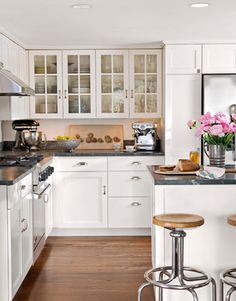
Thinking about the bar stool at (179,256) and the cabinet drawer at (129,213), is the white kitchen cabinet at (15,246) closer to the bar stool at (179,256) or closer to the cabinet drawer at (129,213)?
the bar stool at (179,256)

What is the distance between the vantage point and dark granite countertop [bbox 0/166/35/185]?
3328mm

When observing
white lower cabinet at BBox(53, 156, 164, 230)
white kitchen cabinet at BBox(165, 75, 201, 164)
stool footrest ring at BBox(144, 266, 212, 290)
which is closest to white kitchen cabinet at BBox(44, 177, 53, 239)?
white lower cabinet at BBox(53, 156, 164, 230)

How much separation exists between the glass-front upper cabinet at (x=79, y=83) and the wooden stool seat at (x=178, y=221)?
3124mm

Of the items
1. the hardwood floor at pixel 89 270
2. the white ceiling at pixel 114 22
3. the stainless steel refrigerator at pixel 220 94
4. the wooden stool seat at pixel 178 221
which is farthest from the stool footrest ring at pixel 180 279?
the stainless steel refrigerator at pixel 220 94

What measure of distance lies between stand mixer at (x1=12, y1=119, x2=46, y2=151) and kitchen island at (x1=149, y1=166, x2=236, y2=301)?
8.25 ft

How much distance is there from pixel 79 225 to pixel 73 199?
0.30 metres

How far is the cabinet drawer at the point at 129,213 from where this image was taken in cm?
566

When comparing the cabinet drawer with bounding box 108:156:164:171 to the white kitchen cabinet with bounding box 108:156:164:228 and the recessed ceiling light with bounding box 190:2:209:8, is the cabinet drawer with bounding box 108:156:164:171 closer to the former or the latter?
Answer: the white kitchen cabinet with bounding box 108:156:164:228

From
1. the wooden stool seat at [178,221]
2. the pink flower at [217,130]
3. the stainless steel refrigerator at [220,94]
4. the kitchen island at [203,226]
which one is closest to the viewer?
the wooden stool seat at [178,221]

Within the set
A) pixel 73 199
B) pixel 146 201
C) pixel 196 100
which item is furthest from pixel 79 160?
pixel 196 100

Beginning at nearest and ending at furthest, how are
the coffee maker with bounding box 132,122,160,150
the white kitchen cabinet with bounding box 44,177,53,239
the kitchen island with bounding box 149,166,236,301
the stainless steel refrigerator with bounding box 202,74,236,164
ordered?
1. the kitchen island with bounding box 149,166,236,301
2. the white kitchen cabinet with bounding box 44,177,53,239
3. the stainless steel refrigerator with bounding box 202,74,236,164
4. the coffee maker with bounding box 132,122,160,150

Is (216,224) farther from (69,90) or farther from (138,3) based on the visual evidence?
(69,90)

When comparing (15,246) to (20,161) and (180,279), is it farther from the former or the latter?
(180,279)

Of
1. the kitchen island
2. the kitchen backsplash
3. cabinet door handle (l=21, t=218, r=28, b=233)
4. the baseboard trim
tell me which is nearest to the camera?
the kitchen island
